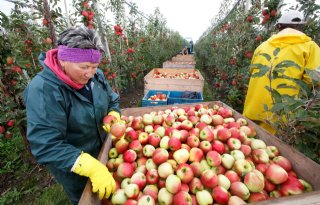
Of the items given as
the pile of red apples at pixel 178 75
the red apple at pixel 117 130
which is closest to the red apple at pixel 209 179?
the red apple at pixel 117 130

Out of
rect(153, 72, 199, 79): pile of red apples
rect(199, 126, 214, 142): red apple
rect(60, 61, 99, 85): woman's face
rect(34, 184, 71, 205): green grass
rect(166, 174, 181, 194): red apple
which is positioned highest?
rect(60, 61, 99, 85): woman's face

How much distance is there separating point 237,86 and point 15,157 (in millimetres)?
4382

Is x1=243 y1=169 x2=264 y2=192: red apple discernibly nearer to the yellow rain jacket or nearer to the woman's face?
the yellow rain jacket

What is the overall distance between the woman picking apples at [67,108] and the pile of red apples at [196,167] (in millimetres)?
206

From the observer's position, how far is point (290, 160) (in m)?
1.46

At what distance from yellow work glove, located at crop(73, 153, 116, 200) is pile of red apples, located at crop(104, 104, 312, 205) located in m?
0.10

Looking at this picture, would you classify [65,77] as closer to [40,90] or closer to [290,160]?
[40,90]

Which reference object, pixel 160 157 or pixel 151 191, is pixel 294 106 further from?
pixel 151 191

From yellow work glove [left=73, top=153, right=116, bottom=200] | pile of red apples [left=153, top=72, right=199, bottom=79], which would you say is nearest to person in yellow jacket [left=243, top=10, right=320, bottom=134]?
yellow work glove [left=73, top=153, right=116, bottom=200]

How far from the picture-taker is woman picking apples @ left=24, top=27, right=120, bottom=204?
1271 mm

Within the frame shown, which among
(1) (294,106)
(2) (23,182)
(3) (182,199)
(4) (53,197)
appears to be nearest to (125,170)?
(3) (182,199)

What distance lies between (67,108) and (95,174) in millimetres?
523

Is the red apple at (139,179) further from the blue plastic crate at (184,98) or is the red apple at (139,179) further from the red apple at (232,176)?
the blue plastic crate at (184,98)

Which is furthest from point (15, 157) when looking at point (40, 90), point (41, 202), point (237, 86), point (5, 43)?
point (237, 86)
